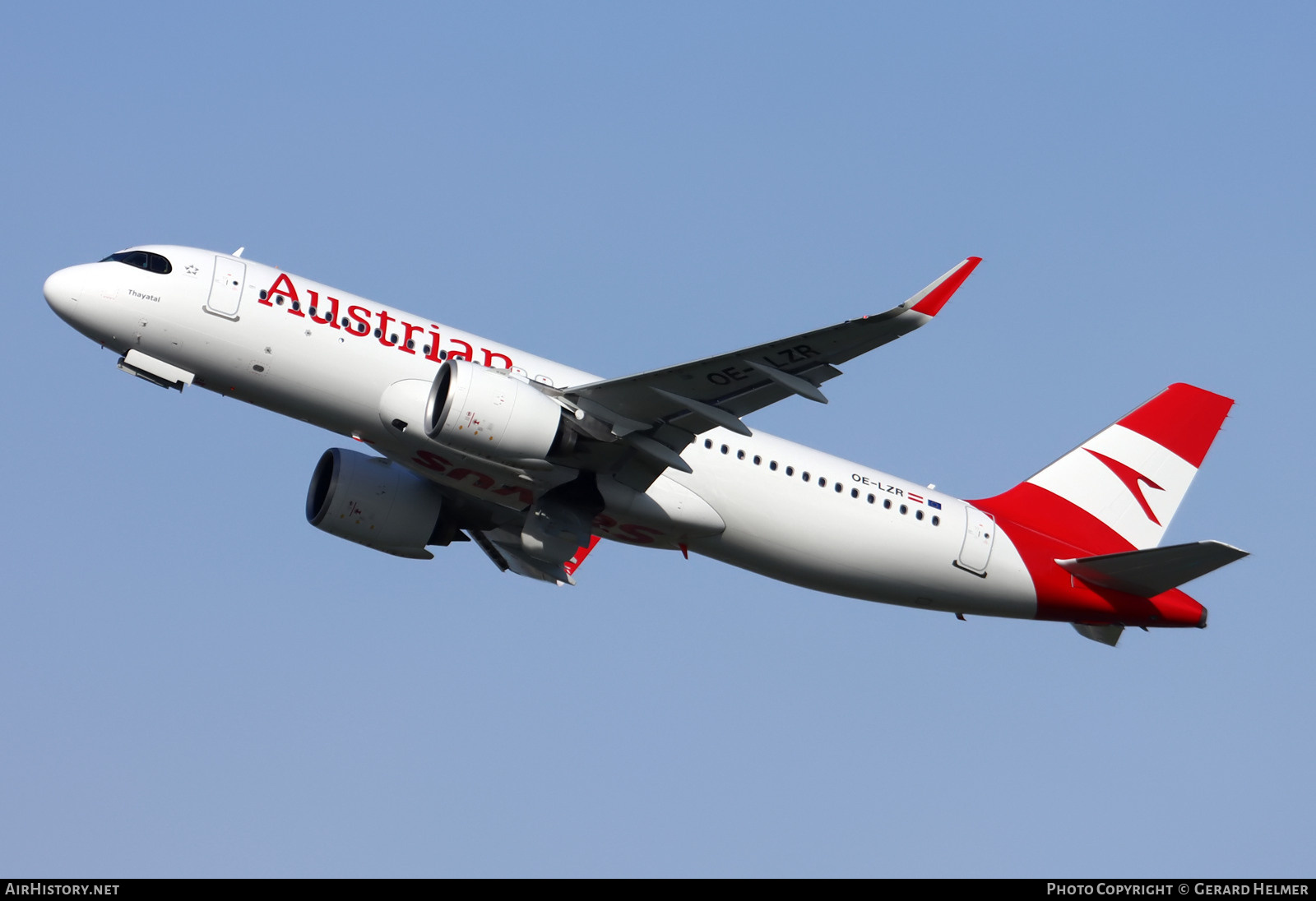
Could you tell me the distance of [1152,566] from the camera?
33156 mm

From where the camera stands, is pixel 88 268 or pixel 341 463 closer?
pixel 88 268

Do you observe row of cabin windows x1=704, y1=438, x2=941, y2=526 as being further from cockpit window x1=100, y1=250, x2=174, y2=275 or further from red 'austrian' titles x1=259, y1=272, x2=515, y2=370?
cockpit window x1=100, y1=250, x2=174, y2=275

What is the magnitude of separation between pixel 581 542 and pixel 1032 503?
1194cm

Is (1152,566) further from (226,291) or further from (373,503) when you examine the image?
(226,291)

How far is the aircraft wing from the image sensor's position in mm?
25656

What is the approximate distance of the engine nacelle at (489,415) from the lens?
28.2 m

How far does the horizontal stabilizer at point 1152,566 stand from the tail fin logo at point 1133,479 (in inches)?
131

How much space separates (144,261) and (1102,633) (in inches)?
922

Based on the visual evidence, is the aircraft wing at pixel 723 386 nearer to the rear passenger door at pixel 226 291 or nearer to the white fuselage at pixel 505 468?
the white fuselage at pixel 505 468

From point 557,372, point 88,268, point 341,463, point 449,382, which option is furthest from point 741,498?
point 88,268

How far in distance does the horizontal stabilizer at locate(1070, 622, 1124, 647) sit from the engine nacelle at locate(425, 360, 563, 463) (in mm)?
14601

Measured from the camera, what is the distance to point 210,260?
29938mm

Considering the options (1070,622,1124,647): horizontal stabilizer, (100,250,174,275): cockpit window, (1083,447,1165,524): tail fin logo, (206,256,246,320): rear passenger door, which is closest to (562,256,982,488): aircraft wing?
(206,256,246,320): rear passenger door
